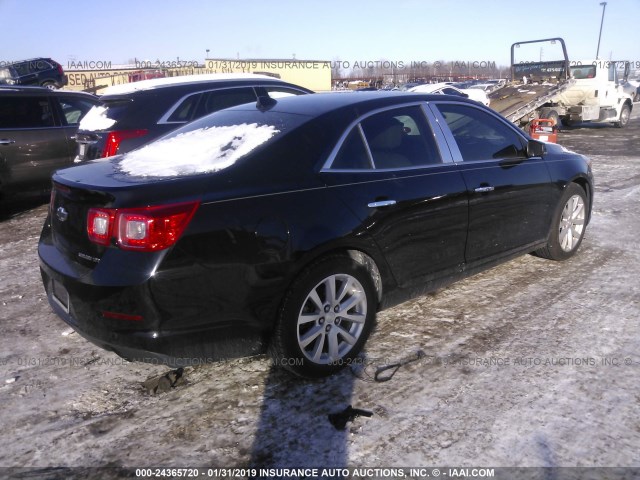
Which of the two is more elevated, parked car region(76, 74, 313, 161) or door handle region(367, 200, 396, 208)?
parked car region(76, 74, 313, 161)

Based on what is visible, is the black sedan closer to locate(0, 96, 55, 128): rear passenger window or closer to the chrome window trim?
the chrome window trim

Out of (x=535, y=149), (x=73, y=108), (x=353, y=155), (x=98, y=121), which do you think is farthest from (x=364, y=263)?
(x=73, y=108)

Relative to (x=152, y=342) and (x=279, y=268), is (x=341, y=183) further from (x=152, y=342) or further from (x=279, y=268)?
(x=152, y=342)

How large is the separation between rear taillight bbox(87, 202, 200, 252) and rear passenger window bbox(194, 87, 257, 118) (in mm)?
4216

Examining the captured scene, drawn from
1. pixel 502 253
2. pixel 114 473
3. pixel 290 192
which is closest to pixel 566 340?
pixel 502 253

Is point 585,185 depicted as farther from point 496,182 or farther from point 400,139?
point 400,139

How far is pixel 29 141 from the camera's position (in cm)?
721

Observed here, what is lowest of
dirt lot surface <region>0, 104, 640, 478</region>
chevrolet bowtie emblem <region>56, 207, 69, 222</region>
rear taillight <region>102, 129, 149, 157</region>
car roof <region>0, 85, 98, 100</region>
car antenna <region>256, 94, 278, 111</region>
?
dirt lot surface <region>0, 104, 640, 478</region>

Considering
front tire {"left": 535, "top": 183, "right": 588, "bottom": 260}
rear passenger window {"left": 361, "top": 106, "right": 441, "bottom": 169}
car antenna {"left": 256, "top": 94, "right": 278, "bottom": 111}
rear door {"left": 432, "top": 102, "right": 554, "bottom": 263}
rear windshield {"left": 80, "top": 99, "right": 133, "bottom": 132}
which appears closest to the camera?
rear passenger window {"left": 361, "top": 106, "right": 441, "bottom": 169}

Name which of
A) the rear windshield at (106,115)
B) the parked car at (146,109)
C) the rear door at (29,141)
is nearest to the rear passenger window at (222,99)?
the parked car at (146,109)

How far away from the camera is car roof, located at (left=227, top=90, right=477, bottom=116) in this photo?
3564mm

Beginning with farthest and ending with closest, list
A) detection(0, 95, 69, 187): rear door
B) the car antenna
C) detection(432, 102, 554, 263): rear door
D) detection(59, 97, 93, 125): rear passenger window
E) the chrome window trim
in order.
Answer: detection(59, 97, 93, 125): rear passenger window → detection(0, 95, 69, 187): rear door → detection(432, 102, 554, 263): rear door → the car antenna → the chrome window trim

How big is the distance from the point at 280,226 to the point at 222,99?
14.5 feet

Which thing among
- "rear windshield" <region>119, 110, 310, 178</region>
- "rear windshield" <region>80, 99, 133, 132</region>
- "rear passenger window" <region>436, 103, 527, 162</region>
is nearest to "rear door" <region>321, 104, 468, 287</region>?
"rear passenger window" <region>436, 103, 527, 162</region>
